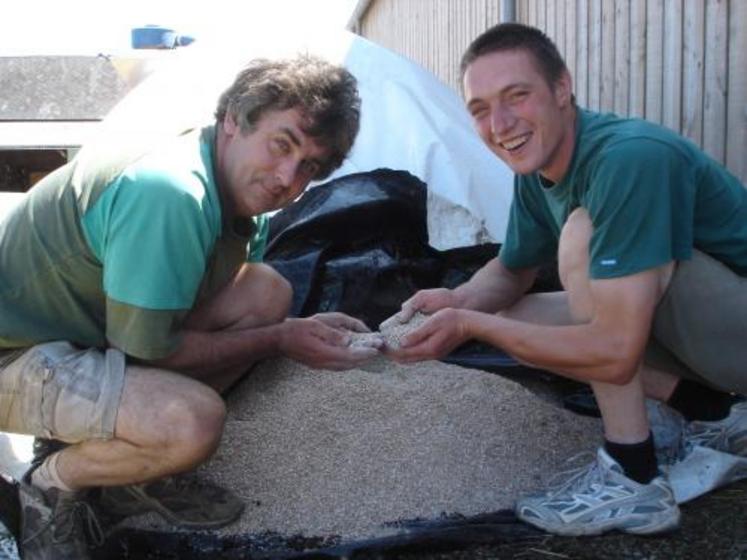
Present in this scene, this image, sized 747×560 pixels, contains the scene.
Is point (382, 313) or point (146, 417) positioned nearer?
→ point (146, 417)

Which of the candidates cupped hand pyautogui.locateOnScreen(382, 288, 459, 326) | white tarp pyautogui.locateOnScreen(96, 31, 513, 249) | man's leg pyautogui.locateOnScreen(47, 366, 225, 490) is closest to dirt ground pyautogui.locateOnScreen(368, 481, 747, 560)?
man's leg pyautogui.locateOnScreen(47, 366, 225, 490)

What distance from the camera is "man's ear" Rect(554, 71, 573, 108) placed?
8.05 feet

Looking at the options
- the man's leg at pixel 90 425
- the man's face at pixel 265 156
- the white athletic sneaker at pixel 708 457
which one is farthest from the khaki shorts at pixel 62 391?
the white athletic sneaker at pixel 708 457

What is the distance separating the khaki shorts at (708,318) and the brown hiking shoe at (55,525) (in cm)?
144

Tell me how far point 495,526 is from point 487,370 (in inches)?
35.0

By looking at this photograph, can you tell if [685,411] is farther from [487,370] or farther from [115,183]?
[115,183]

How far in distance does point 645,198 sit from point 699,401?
0.77 m

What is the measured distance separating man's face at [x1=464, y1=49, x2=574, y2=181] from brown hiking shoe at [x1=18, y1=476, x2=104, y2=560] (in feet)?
4.33

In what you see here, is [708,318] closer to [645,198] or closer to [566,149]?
[645,198]

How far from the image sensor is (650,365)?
266 centimetres

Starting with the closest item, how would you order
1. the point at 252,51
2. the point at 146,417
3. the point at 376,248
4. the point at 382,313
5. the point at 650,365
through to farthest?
the point at 146,417
the point at 650,365
the point at 382,313
the point at 376,248
the point at 252,51

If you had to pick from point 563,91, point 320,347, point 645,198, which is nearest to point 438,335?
point 320,347

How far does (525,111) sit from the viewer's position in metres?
2.43

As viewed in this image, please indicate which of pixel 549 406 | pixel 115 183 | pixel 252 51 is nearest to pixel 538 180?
pixel 549 406
